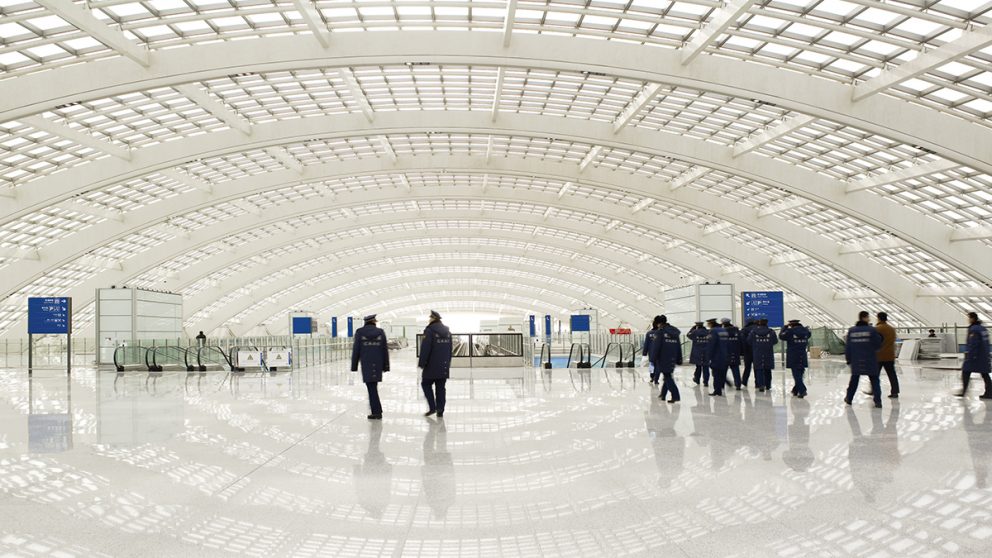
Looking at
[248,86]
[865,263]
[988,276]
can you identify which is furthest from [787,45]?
[865,263]

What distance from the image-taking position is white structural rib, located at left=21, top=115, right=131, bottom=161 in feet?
81.6

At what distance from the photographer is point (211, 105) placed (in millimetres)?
25391

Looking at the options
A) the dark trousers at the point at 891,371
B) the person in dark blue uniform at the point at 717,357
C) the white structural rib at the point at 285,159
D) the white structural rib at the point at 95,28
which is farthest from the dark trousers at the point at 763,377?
the white structural rib at the point at 285,159

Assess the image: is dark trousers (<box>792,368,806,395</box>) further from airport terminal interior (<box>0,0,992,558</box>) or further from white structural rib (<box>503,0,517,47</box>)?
white structural rib (<box>503,0,517,47</box>)

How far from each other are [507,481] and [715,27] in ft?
54.4

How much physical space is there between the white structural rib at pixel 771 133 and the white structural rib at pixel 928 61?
3.84m

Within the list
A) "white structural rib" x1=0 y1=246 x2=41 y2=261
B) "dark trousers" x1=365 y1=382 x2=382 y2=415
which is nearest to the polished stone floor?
"dark trousers" x1=365 y1=382 x2=382 y2=415

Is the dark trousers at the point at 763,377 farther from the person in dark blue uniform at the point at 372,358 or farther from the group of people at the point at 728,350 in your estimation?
the person in dark blue uniform at the point at 372,358

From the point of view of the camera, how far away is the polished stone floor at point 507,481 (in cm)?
430

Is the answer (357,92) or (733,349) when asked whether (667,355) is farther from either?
(357,92)

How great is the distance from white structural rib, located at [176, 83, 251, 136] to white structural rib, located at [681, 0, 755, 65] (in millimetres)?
14510

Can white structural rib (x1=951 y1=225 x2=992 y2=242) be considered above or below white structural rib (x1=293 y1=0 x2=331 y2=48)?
below

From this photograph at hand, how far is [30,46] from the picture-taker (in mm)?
20453

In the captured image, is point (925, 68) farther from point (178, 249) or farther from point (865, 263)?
point (178, 249)
